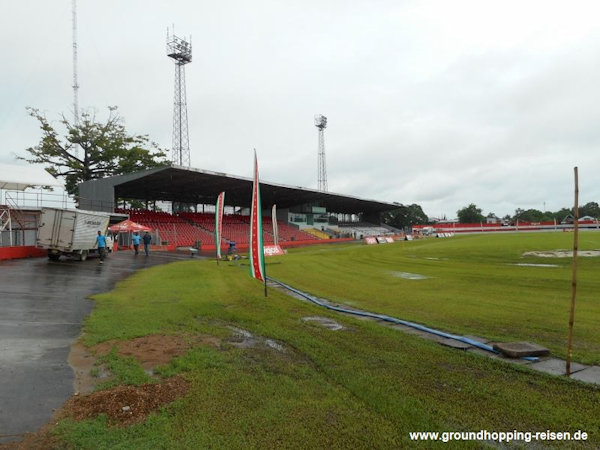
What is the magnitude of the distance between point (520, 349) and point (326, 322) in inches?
135

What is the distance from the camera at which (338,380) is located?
14.9 ft

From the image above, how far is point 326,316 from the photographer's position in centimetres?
835

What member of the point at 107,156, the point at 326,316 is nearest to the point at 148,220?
the point at 107,156

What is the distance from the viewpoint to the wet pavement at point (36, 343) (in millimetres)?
3922

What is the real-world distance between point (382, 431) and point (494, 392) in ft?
5.38

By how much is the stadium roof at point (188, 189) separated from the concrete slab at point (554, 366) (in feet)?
111

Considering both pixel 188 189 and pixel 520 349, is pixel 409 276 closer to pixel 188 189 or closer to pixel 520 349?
pixel 520 349

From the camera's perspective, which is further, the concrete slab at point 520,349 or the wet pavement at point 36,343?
the concrete slab at point 520,349

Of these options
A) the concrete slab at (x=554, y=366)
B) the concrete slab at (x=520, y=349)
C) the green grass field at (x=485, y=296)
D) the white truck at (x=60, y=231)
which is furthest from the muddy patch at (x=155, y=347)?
the white truck at (x=60, y=231)

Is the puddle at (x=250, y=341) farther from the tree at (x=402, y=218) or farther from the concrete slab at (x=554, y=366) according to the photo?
the tree at (x=402, y=218)

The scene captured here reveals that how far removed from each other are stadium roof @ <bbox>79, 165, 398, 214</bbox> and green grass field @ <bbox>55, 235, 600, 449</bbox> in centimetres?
2969

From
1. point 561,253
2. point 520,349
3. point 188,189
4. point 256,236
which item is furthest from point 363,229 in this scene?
point 520,349

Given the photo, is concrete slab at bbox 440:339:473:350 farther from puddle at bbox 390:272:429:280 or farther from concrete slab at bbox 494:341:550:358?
puddle at bbox 390:272:429:280

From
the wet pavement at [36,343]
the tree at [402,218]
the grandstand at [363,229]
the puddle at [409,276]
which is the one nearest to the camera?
the wet pavement at [36,343]
